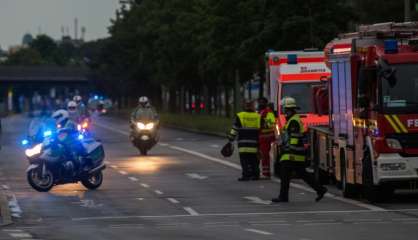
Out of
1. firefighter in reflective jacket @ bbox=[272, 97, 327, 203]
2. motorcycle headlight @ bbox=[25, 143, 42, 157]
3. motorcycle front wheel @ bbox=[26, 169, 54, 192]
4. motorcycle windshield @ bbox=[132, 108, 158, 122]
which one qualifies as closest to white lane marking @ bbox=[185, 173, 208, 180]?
motorcycle headlight @ bbox=[25, 143, 42, 157]

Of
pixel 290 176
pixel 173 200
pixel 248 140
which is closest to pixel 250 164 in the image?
pixel 248 140

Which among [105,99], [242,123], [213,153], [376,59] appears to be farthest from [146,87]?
[376,59]

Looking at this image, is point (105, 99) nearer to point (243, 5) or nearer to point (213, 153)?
point (243, 5)

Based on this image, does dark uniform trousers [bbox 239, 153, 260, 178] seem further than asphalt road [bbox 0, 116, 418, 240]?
Yes

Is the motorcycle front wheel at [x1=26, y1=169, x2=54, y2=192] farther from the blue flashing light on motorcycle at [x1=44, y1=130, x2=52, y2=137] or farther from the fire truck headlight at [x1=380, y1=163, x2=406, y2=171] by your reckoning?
the fire truck headlight at [x1=380, y1=163, x2=406, y2=171]

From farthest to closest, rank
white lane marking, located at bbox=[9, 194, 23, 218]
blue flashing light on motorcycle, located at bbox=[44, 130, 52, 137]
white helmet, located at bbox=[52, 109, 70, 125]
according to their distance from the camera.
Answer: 1. white helmet, located at bbox=[52, 109, 70, 125]
2. blue flashing light on motorcycle, located at bbox=[44, 130, 52, 137]
3. white lane marking, located at bbox=[9, 194, 23, 218]

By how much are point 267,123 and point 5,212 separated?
31.4 feet

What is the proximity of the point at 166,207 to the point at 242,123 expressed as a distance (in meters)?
7.09

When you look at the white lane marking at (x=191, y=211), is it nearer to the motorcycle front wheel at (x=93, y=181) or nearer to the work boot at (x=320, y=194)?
the work boot at (x=320, y=194)

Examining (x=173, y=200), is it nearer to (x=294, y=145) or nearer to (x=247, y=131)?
(x=294, y=145)

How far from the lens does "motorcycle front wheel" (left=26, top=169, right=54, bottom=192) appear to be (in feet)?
85.4

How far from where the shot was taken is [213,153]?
1674 inches

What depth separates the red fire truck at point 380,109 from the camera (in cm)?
2078

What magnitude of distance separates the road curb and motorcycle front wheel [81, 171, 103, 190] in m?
2.64
